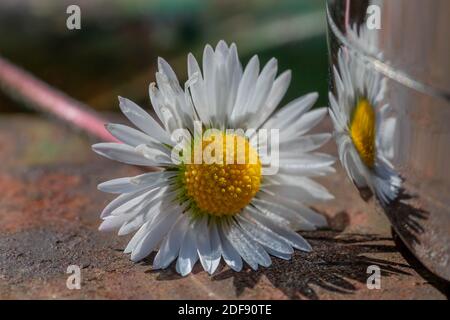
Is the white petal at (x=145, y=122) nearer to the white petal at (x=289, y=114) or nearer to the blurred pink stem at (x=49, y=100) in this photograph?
the white petal at (x=289, y=114)

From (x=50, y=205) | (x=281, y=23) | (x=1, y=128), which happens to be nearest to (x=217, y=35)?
(x=281, y=23)

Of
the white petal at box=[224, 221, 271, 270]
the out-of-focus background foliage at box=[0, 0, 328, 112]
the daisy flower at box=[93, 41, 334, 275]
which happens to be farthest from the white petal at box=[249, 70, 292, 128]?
the out-of-focus background foliage at box=[0, 0, 328, 112]

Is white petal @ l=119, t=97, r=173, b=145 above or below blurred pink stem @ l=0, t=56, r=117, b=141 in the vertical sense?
above

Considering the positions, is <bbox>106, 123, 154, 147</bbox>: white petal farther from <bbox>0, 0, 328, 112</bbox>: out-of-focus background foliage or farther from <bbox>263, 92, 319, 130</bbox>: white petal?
<bbox>0, 0, 328, 112</bbox>: out-of-focus background foliage

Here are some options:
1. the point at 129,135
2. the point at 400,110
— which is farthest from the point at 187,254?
the point at 400,110

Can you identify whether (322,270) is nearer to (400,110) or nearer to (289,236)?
(289,236)
